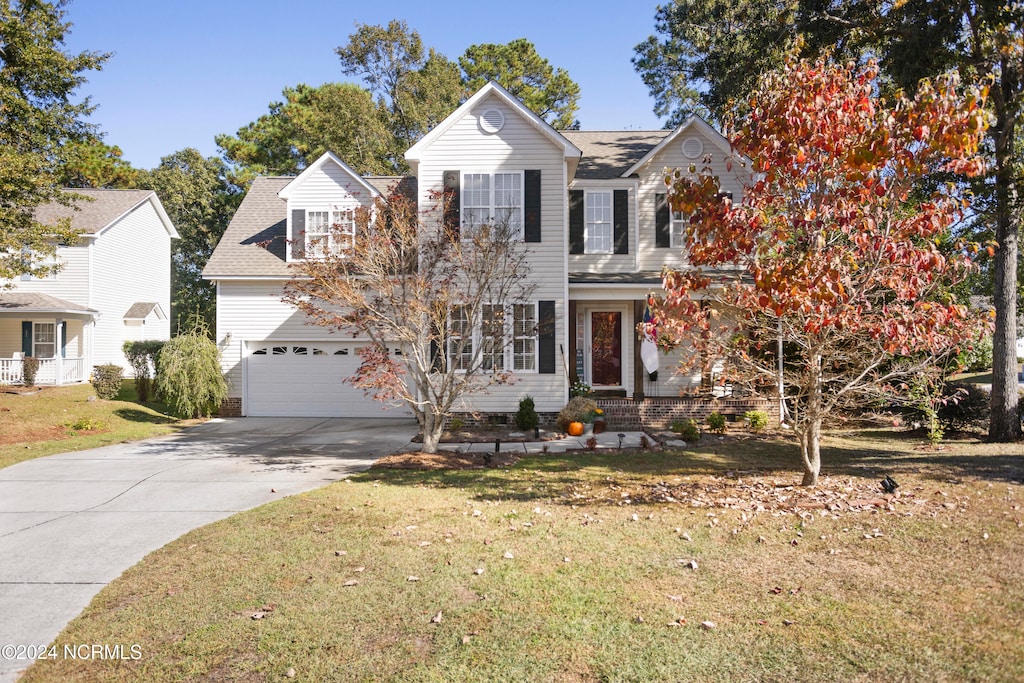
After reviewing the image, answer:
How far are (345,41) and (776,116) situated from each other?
92.6 ft

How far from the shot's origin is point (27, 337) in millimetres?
23656

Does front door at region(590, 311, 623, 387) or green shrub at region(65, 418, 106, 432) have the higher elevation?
front door at region(590, 311, 623, 387)

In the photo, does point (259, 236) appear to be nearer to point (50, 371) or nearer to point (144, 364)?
point (144, 364)

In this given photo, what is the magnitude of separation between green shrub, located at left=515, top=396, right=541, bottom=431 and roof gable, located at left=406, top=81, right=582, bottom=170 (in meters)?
6.14

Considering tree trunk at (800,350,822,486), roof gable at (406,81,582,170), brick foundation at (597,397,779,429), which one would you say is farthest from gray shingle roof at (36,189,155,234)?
tree trunk at (800,350,822,486)

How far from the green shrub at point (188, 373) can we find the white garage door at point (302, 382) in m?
1.38

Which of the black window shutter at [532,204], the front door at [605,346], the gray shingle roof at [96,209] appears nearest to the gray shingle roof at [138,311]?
the gray shingle roof at [96,209]

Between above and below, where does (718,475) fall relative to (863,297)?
below

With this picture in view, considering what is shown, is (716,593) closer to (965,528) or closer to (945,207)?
(965,528)

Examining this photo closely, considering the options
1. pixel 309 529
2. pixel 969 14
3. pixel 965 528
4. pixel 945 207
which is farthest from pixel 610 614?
pixel 969 14

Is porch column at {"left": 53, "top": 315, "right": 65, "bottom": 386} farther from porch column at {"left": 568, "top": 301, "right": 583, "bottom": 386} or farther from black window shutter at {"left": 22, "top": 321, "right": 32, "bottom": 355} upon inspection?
porch column at {"left": 568, "top": 301, "right": 583, "bottom": 386}

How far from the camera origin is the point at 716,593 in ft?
17.1

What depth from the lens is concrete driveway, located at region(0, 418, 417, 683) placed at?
18.1 ft

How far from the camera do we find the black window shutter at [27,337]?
931 inches
